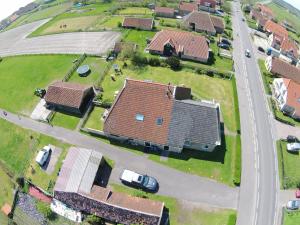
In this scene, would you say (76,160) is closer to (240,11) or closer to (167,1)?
(167,1)

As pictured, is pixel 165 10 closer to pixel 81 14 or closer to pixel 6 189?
pixel 81 14

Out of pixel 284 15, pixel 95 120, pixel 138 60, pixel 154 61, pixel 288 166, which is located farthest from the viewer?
pixel 284 15

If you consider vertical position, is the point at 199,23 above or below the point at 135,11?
above

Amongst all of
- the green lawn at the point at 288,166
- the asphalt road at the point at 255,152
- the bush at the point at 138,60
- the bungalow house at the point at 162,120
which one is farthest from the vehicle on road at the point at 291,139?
the bush at the point at 138,60

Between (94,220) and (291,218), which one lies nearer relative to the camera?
(94,220)

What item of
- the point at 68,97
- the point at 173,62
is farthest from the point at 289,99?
the point at 68,97

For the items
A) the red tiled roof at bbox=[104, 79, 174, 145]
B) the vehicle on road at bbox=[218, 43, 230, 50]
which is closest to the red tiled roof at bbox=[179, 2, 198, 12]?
the vehicle on road at bbox=[218, 43, 230, 50]

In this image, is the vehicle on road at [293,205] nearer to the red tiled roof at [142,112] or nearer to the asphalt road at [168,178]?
the asphalt road at [168,178]
